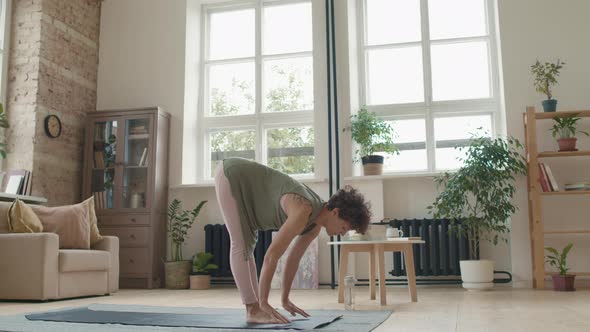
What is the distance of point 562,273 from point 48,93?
16.5 ft

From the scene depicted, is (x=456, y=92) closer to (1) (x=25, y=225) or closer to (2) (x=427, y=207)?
(2) (x=427, y=207)

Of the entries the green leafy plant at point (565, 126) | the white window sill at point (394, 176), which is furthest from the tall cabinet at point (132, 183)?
the green leafy plant at point (565, 126)

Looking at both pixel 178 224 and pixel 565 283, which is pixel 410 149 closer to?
pixel 565 283

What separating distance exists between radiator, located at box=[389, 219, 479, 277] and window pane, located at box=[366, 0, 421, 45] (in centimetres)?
205

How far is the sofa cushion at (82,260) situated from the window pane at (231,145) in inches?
78.4

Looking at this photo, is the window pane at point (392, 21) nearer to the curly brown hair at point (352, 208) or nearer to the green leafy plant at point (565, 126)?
the green leafy plant at point (565, 126)

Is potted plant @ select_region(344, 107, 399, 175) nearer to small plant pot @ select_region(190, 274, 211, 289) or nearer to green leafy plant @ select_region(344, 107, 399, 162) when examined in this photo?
green leafy plant @ select_region(344, 107, 399, 162)

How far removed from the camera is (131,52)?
6590 millimetres

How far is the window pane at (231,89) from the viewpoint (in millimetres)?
6586

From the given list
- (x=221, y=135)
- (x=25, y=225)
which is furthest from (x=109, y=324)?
(x=221, y=135)

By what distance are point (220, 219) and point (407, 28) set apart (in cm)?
285

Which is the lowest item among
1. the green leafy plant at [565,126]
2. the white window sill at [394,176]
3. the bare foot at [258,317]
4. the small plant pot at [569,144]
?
the bare foot at [258,317]

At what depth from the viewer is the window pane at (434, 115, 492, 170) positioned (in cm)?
589

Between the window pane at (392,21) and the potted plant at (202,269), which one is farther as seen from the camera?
the window pane at (392,21)
